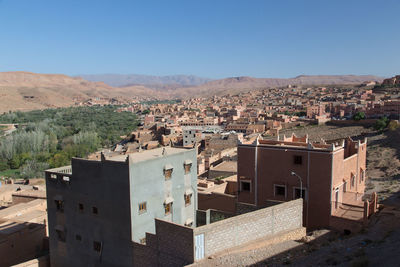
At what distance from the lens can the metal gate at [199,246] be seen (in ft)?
28.9

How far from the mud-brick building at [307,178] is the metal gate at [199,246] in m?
3.90

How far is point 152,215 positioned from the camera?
10.9 meters

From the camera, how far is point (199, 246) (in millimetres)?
8883

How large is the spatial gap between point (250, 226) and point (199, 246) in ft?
6.12

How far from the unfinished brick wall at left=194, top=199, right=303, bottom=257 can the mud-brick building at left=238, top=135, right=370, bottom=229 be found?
3.64 feet

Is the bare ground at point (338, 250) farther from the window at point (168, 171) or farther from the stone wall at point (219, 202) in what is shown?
the stone wall at point (219, 202)

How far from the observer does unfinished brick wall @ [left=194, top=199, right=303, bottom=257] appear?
30.0 ft

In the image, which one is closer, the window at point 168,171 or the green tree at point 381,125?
the window at point 168,171

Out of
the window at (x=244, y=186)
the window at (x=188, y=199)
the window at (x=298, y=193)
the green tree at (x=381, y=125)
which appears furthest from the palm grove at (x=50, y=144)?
the green tree at (x=381, y=125)

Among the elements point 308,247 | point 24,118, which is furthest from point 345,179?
point 24,118

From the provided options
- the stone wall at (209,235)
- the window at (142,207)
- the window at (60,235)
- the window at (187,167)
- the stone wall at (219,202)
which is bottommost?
the window at (60,235)

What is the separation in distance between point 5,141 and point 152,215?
161 ft

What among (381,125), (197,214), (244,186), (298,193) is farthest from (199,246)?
(381,125)

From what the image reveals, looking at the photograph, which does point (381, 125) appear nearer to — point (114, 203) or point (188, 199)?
point (188, 199)
